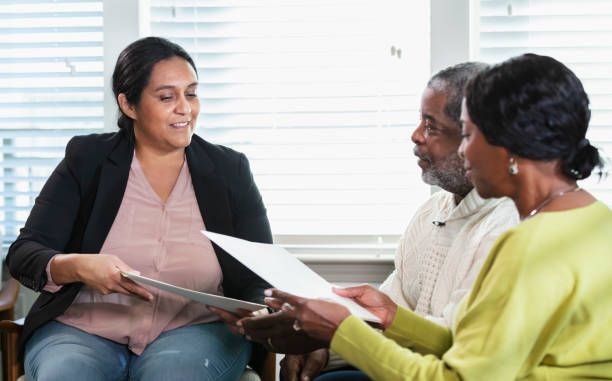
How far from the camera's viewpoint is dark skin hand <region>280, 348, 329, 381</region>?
1.97m

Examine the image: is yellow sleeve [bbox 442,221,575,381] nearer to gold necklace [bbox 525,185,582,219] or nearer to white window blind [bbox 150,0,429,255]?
gold necklace [bbox 525,185,582,219]

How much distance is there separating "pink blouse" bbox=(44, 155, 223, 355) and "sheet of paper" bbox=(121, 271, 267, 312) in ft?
0.92

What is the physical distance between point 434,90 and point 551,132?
1.93 ft

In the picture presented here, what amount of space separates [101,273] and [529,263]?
1116 mm

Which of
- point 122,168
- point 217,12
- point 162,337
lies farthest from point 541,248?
point 217,12

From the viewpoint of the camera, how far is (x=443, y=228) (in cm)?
187

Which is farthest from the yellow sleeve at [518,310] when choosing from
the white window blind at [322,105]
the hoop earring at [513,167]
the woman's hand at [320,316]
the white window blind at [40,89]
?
the white window blind at [40,89]

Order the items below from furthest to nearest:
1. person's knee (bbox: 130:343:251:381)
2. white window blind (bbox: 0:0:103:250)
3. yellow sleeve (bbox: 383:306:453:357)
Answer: white window blind (bbox: 0:0:103:250)
person's knee (bbox: 130:343:251:381)
yellow sleeve (bbox: 383:306:453:357)

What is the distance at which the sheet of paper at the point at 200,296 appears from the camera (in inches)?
62.8

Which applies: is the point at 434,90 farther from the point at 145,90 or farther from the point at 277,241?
the point at 277,241

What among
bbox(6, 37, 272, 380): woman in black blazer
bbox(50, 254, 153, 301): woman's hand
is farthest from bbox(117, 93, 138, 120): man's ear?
bbox(50, 254, 153, 301): woman's hand

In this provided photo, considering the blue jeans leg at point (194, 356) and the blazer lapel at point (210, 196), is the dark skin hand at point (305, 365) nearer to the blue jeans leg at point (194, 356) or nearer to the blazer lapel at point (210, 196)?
the blue jeans leg at point (194, 356)

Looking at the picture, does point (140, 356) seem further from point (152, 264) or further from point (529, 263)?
point (529, 263)

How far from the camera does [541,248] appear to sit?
120 cm
